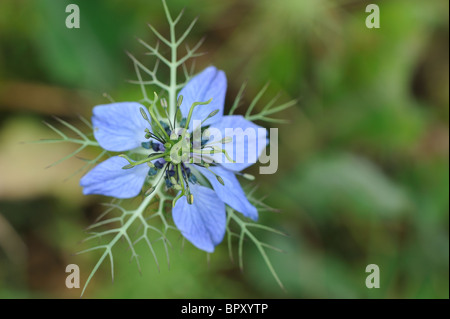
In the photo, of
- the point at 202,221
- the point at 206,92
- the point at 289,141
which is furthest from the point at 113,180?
the point at 289,141

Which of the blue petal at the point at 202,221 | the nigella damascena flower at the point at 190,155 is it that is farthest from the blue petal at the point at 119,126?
the blue petal at the point at 202,221

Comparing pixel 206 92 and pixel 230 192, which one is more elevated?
pixel 206 92

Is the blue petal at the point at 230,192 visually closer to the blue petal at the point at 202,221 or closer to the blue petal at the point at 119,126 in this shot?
the blue petal at the point at 202,221

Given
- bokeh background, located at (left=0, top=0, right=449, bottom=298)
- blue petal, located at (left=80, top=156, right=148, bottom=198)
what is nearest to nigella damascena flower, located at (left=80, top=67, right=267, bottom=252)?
blue petal, located at (left=80, top=156, right=148, bottom=198)

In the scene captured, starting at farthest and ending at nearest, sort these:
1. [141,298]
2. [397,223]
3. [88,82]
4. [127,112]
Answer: [397,223] < [88,82] < [141,298] < [127,112]

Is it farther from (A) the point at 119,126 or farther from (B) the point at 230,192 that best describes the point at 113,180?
(B) the point at 230,192

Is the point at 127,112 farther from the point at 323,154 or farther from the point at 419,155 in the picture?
the point at 419,155
